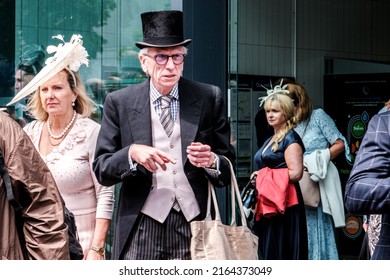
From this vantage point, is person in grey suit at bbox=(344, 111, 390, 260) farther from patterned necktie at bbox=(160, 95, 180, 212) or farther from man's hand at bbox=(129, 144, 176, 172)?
patterned necktie at bbox=(160, 95, 180, 212)

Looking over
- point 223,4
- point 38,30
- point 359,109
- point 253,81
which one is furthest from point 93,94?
point 359,109

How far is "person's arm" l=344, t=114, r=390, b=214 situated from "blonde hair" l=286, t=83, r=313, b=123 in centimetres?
448

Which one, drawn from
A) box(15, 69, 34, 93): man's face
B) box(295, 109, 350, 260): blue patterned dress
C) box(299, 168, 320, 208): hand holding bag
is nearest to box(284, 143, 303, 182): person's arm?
box(299, 168, 320, 208): hand holding bag

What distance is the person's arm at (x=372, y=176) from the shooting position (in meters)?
3.81

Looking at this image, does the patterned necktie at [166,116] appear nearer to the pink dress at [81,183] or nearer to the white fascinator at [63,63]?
the pink dress at [81,183]

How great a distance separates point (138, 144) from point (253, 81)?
5281 millimetres

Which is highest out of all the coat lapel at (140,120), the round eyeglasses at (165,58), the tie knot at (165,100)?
the round eyeglasses at (165,58)

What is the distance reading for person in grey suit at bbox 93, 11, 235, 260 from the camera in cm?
514

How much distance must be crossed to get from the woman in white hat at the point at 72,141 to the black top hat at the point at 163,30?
2.79ft

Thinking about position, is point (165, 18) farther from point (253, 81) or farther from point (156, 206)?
point (253, 81)

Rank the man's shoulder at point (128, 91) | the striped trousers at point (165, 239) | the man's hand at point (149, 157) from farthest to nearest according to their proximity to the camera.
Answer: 1. the man's shoulder at point (128, 91)
2. the striped trousers at point (165, 239)
3. the man's hand at point (149, 157)

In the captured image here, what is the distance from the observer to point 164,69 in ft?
17.6

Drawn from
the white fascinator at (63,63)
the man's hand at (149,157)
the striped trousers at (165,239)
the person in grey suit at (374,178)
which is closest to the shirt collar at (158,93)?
the man's hand at (149,157)

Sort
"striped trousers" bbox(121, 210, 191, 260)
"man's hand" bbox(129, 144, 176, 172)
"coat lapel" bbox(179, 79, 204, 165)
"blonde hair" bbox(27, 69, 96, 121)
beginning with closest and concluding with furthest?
1. "man's hand" bbox(129, 144, 176, 172)
2. "striped trousers" bbox(121, 210, 191, 260)
3. "coat lapel" bbox(179, 79, 204, 165)
4. "blonde hair" bbox(27, 69, 96, 121)
